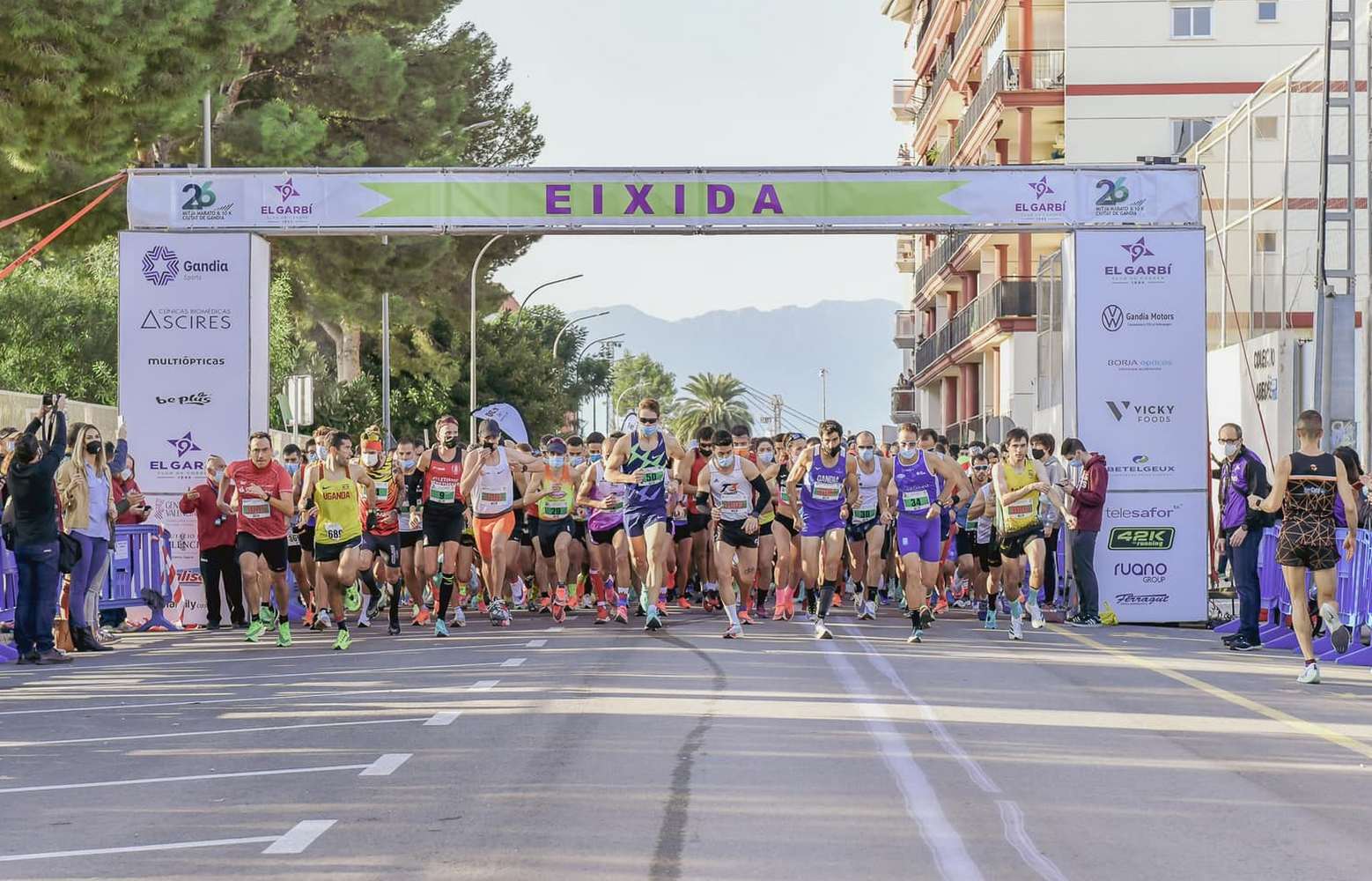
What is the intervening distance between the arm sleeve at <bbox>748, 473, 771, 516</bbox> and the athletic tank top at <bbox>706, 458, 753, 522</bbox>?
61 millimetres

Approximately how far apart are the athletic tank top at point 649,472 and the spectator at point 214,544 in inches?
187

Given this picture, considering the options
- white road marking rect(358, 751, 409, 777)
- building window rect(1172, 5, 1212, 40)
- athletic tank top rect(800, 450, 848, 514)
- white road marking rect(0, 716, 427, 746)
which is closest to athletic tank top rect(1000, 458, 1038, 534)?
athletic tank top rect(800, 450, 848, 514)

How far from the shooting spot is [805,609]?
72.4 ft

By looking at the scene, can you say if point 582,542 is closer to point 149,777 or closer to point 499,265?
point 149,777

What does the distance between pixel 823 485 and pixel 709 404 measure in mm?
111851

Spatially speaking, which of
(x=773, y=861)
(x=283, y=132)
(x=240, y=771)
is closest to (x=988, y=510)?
(x=240, y=771)

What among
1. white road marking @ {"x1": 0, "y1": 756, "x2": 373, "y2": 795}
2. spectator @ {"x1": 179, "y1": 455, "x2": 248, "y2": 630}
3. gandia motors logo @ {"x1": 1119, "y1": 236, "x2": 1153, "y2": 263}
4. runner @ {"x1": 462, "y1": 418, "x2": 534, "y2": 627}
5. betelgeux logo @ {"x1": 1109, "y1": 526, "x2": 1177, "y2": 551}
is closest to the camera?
white road marking @ {"x1": 0, "y1": 756, "x2": 373, "y2": 795}

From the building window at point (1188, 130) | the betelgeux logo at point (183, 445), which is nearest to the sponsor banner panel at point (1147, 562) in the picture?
the betelgeux logo at point (183, 445)

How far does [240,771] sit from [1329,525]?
8.55 m

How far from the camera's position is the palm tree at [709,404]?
128375mm

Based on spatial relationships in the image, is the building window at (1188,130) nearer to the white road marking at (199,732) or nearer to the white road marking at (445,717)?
the white road marking at (445,717)

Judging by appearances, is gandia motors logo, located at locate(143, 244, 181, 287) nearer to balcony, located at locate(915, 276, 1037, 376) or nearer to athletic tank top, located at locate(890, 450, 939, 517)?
athletic tank top, located at locate(890, 450, 939, 517)

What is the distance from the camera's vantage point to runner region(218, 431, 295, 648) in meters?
17.3

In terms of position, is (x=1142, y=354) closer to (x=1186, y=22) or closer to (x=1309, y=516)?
(x=1309, y=516)
